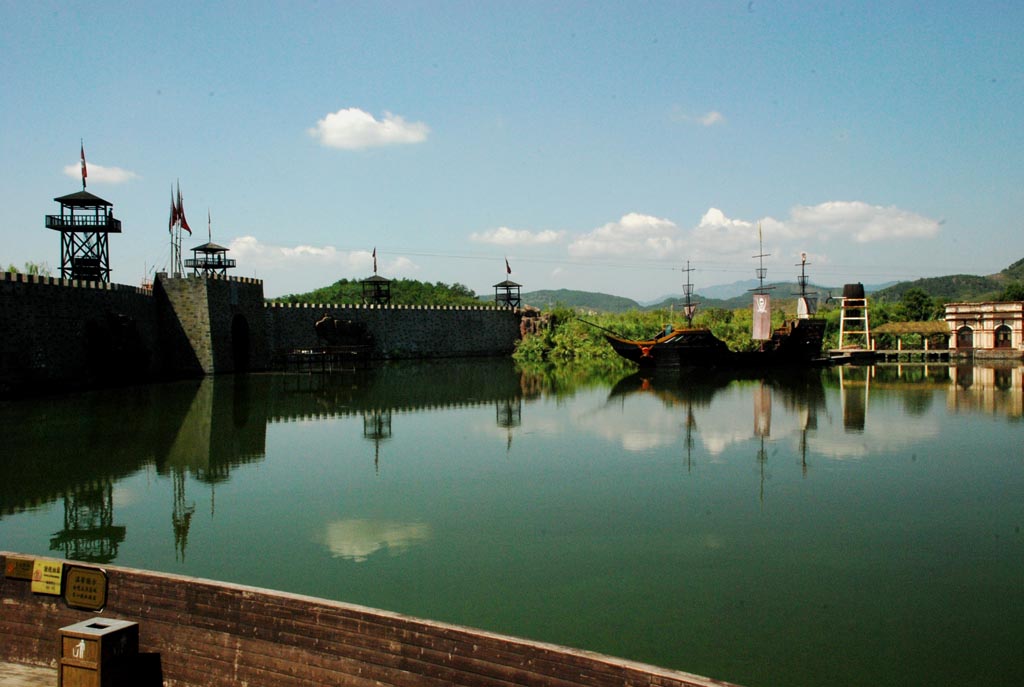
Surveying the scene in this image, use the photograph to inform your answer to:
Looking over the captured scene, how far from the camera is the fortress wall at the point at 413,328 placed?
30903 millimetres

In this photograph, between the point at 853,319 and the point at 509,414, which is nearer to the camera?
the point at 509,414

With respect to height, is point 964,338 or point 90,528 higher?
point 964,338

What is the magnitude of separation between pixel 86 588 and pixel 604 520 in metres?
4.68

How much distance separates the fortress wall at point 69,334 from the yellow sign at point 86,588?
15.3 m

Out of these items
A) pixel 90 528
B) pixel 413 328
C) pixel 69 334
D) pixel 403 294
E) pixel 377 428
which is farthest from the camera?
pixel 403 294

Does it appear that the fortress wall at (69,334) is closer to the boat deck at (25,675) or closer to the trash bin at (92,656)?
the boat deck at (25,675)

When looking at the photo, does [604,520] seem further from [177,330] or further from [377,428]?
[177,330]

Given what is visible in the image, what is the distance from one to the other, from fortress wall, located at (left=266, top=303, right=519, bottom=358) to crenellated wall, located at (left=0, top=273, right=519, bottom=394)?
0.04 metres

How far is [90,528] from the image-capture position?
24.0ft

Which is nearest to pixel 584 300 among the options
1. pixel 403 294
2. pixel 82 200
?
pixel 403 294

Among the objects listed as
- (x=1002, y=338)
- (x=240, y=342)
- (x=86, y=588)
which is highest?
(x=240, y=342)

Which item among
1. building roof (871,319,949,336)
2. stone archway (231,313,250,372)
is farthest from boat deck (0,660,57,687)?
building roof (871,319,949,336)

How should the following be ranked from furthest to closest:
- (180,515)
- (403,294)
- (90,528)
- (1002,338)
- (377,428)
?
Answer: (403,294), (1002,338), (377,428), (180,515), (90,528)

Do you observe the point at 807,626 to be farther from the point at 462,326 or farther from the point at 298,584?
the point at 462,326
